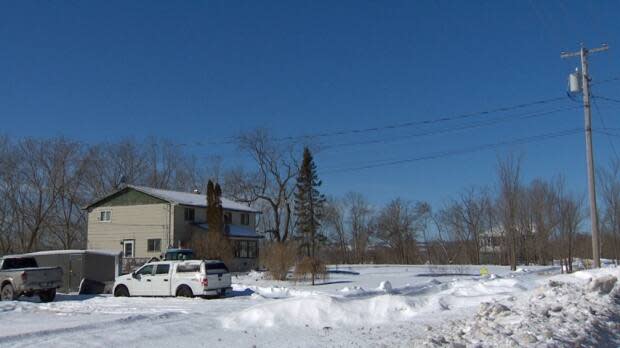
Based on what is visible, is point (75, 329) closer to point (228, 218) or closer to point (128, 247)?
point (128, 247)

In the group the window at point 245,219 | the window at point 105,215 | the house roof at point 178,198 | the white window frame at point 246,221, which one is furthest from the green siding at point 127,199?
the window at point 245,219

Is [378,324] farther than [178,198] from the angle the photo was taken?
No

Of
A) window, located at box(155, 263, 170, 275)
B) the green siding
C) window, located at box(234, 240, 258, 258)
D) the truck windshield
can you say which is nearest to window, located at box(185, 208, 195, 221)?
the green siding

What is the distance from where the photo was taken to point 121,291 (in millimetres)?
26094

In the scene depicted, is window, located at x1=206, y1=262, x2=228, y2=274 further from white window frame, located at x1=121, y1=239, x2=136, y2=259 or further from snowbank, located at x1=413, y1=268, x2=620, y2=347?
white window frame, located at x1=121, y1=239, x2=136, y2=259

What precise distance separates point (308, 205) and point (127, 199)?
63.1ft

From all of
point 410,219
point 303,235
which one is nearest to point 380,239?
point 410,219

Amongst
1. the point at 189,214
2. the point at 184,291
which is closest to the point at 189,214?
the point at 189,214

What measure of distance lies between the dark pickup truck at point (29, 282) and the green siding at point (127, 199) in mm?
28813

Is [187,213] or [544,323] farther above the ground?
[187,213]

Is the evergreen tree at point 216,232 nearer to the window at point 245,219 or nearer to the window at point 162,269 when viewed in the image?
the window at point 245,219

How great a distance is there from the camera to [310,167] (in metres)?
67.7

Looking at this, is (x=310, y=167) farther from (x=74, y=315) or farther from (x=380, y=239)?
(x=74, y=315)

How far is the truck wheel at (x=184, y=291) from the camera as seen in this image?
965 inches
